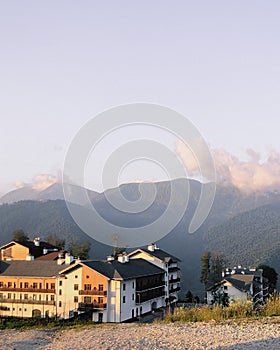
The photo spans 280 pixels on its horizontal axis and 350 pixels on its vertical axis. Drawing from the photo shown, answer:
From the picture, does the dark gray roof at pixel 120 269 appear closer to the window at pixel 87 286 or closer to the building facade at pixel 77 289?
the building facade at pixel 77 289

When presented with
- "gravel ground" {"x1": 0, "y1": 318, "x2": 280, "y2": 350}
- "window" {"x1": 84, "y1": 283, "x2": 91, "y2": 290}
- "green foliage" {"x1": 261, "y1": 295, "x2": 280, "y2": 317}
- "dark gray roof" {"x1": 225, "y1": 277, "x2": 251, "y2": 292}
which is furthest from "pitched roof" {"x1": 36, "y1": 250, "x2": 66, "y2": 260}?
"green foliage" {"x1": 261, "y1": 295, "x2": 280, "y2": 317}

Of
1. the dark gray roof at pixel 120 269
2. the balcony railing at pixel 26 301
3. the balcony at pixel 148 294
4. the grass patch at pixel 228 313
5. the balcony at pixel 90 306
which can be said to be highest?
the dark gray roof at pixel 120 269

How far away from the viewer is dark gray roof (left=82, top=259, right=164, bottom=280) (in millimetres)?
30531

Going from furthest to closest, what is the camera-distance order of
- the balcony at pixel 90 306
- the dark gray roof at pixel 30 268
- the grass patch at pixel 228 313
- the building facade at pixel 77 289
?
1. the dark gray roof at pixel 30 268
2. the building facade at pixel 77 289
3. the balcony at pixel 90 306
4. the grass patch at pixel 228 313

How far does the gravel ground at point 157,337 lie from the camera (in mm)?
10250

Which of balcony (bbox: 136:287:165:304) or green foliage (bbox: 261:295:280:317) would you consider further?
balcony (bbox: 136:287:165:304)

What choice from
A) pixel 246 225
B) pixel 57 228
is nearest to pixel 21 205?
pixel 57 228

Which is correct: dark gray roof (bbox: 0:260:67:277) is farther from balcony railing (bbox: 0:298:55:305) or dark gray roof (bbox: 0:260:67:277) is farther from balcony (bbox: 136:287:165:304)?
balcony (bbox: 136:287:165:304)

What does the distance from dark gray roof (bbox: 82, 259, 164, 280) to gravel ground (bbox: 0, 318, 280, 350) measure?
17.4 m

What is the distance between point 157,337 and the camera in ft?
36.8

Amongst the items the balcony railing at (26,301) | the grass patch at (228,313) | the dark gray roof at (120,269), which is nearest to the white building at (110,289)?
the dark gray roof at (120,269)

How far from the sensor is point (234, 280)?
139 ft

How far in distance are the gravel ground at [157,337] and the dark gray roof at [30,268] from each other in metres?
19.9

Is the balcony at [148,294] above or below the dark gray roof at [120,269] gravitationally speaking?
below
